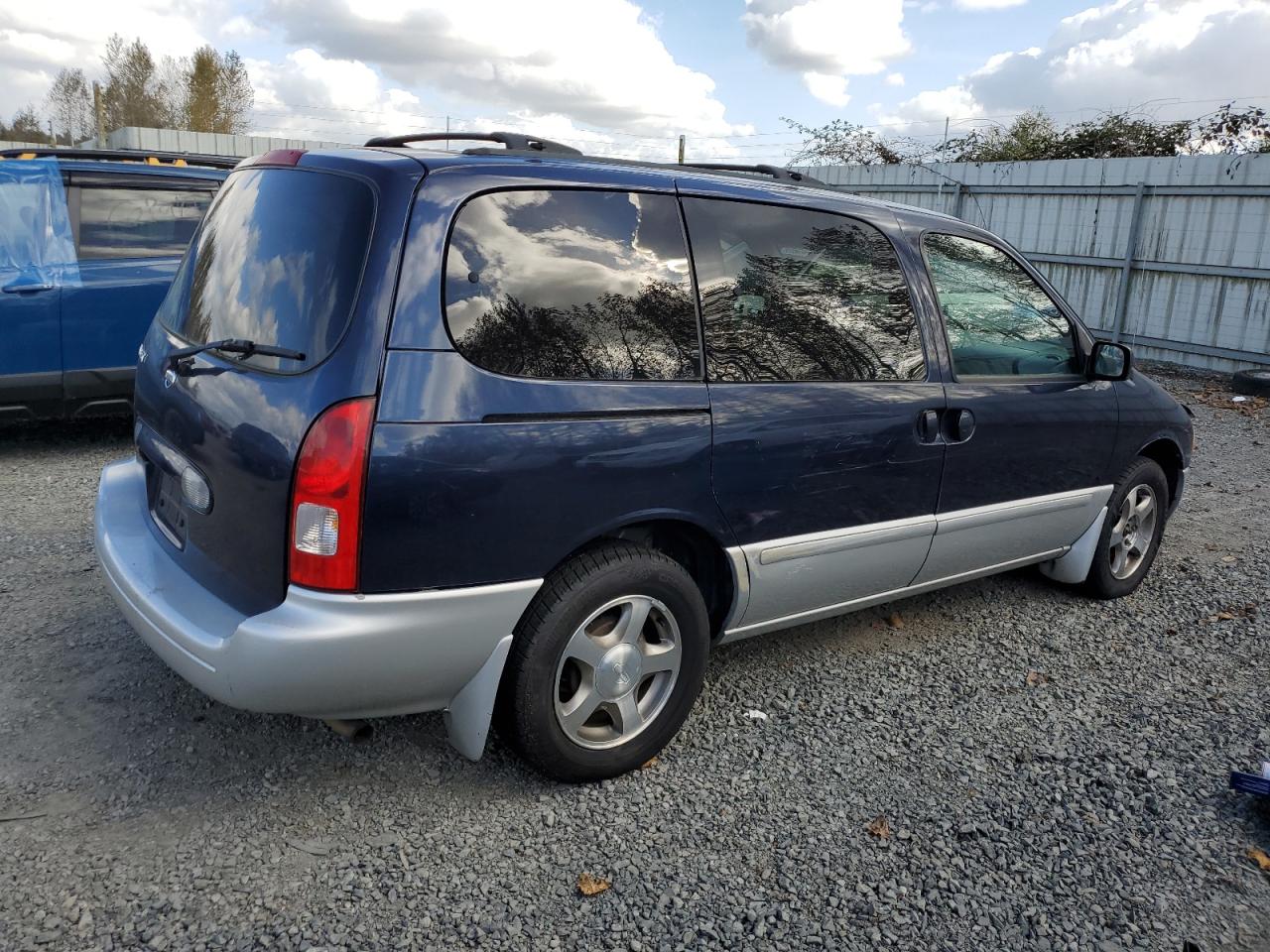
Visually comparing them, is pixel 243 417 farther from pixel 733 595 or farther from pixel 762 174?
pixel 762 174

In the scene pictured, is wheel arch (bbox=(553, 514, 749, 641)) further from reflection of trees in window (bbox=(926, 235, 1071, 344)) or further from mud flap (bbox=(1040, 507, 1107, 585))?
mud flap (bbox=(1040, 507, 1107, 585))

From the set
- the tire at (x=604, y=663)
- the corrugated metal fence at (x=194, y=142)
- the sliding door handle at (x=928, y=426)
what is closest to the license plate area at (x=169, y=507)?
the tire at (x=604, y=663)

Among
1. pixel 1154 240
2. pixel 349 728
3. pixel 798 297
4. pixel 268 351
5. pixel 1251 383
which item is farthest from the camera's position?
pixel 1154 240

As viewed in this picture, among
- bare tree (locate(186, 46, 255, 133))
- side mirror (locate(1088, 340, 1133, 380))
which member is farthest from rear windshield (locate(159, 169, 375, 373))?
bare tree (locate(186, 46, 255, 133))

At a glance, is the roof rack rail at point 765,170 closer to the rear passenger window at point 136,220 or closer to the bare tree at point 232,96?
the rear passenger window at point 136,220

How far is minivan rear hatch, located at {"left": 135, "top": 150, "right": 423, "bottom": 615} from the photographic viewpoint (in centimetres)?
248

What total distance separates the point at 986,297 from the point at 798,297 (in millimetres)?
1106

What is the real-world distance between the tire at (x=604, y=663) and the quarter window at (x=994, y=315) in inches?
61.4

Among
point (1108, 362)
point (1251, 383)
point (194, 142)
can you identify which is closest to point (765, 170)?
point (1108, 362)

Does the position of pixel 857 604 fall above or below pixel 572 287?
below

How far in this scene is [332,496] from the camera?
2430mm

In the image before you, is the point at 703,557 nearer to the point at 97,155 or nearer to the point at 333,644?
the point at 333,644

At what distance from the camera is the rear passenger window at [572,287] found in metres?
2.63

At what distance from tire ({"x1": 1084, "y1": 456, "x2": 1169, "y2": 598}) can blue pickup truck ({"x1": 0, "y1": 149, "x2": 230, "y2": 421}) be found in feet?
19.3
